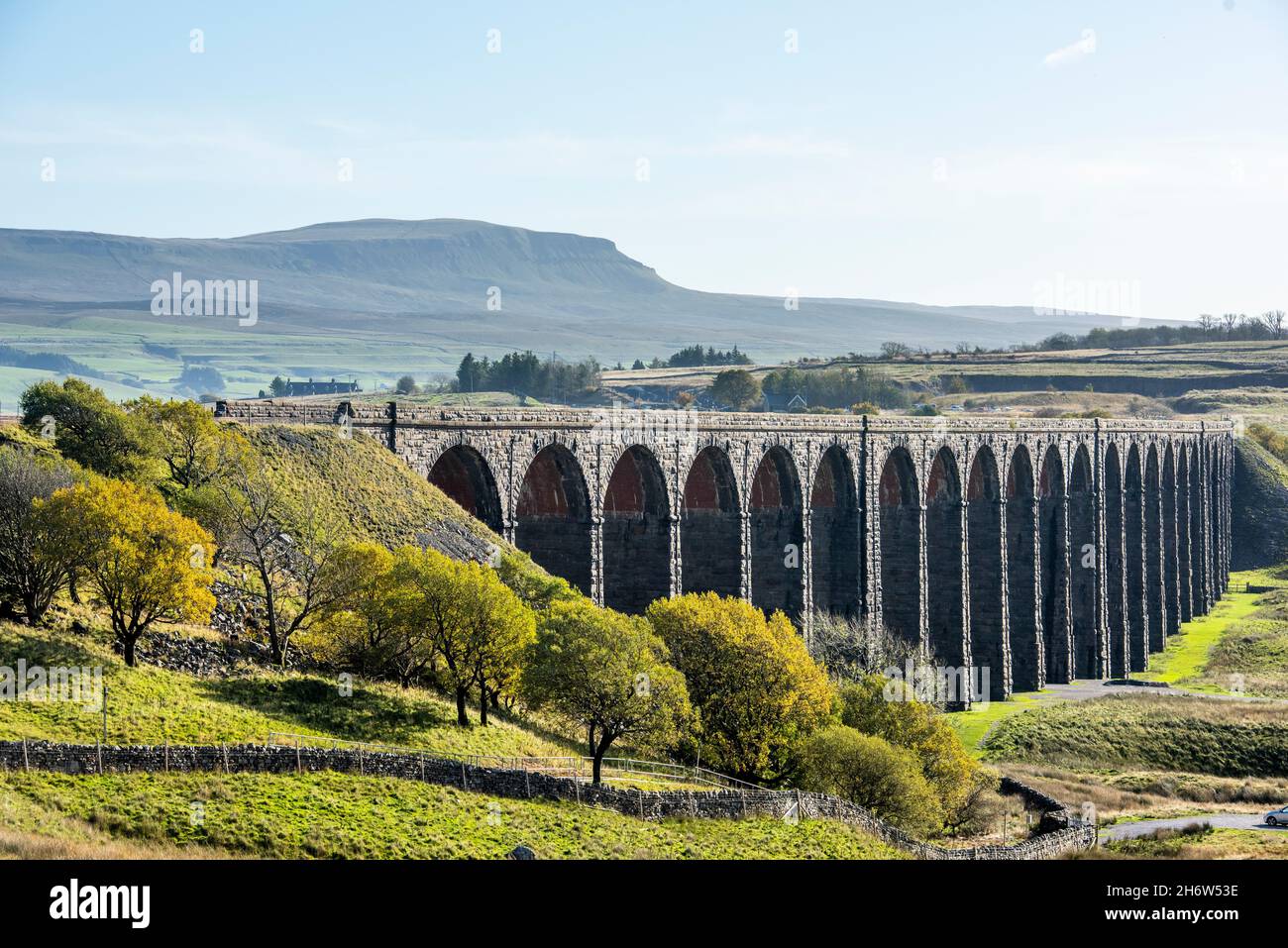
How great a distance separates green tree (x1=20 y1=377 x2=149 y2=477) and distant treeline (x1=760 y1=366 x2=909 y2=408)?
147058 mm

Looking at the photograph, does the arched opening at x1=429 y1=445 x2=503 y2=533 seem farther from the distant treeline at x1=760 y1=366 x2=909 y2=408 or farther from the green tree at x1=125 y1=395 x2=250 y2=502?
the distant treeline at x1=760 y1=366 x2=909 y2=408

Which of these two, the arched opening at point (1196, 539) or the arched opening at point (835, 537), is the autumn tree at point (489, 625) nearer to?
the arched opening at point (835, 537)

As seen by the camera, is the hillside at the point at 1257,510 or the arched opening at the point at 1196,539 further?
the hillside at the point at 1257,510

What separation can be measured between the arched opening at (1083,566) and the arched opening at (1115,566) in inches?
123

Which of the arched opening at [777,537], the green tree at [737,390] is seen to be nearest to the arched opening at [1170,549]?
the arched opening at [777,537]

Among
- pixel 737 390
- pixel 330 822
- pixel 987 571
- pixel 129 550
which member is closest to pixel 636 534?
pixel 129 550

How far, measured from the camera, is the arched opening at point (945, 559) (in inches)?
3285

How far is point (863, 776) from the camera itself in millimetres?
47375

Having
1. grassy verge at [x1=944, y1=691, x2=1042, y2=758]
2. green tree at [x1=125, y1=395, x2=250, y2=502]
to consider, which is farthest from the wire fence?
grassy verge at [x1=944, y1=691, x2=1042, y2=758]

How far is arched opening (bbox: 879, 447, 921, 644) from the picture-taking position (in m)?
78.5
